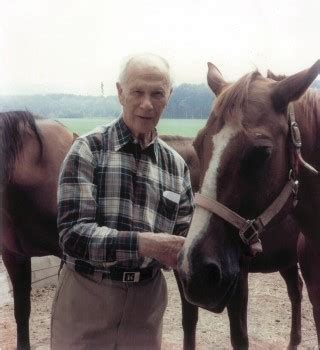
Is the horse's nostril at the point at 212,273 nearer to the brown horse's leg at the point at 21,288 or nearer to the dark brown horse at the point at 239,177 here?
the dark brown horse at the point at 239,177

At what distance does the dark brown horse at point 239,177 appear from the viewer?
161 cm

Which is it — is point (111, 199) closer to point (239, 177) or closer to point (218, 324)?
point (239, 177)

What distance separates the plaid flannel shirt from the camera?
164cm

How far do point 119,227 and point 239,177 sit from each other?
1.61 ft

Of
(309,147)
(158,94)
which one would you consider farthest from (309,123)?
(158,94)

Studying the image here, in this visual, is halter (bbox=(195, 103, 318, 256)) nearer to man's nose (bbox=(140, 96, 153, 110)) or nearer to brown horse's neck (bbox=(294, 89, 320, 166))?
brown horse's neck (bbox=(294, 89, 320, 166))

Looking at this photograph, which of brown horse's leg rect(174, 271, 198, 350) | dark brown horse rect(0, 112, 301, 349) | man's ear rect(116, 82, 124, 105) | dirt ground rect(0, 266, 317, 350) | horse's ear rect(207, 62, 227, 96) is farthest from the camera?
dirt ground rect(0, 266, 317, 350)

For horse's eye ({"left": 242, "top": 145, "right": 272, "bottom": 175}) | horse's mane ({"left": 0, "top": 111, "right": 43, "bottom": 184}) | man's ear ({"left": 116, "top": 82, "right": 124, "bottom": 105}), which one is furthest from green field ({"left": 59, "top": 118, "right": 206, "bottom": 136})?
horse's eye ({"left": 242, "top": 145, "right": 272, "bottom": 175})

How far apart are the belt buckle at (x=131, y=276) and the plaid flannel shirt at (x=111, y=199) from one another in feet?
0.09

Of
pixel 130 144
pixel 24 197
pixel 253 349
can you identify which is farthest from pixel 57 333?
pixel 253 349

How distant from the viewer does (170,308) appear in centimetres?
484

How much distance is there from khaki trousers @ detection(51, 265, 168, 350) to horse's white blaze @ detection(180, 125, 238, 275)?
350 mm

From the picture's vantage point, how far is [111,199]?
5.65 ft

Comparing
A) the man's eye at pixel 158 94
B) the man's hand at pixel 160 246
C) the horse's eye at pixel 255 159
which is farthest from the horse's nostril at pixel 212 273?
the man's eye at pixel 158 94
